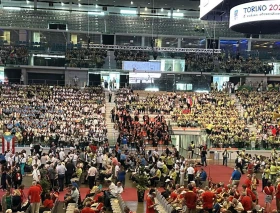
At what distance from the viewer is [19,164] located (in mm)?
20172

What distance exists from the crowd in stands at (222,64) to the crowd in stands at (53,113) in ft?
34.4

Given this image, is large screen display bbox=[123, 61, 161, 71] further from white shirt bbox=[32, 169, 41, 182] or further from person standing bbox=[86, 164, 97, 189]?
white shirt bbox=[32, 169, 41, 182]

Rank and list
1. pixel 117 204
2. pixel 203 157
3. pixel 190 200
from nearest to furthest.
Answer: pixel 190 200
pixel 117 204
pixel 203 157

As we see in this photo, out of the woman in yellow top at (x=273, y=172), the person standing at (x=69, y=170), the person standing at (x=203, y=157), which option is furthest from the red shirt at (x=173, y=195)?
the person standing at (x=203, y=157)

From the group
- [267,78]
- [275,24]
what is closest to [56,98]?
[275,24]

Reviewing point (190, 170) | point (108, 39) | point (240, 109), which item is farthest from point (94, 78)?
point (190, 170)

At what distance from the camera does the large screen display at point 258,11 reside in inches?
1060

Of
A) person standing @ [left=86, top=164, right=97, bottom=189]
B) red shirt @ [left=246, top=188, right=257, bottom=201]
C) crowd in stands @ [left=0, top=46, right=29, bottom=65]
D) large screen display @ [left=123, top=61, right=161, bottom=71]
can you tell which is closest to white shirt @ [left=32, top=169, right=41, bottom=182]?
person standing @ [left=86, top=164, right=97, bottom=189]

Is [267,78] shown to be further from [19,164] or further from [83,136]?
[19,164]

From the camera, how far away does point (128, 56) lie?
141 ft

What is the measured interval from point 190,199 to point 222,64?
3183cm

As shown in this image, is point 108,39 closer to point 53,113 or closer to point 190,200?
point 53,113

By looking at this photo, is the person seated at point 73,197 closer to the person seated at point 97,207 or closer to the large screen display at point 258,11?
the person seated at point 97,207

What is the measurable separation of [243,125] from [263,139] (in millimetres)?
2988
